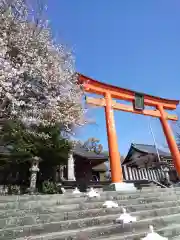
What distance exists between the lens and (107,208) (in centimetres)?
434

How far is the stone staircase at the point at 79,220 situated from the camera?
3.14 metres

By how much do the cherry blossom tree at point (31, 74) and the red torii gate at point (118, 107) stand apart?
162cm

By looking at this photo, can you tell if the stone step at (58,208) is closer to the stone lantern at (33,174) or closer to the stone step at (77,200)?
the stone step at (77,200)

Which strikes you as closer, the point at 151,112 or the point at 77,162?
the point at 151,112

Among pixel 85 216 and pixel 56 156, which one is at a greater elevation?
pixel 56 156

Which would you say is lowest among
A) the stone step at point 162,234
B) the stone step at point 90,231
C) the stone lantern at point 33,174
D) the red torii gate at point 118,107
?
the stone step at point 162,234

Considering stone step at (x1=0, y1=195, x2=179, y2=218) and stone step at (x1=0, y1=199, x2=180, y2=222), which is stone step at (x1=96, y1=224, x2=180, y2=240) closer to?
stone step at (x1=0, y1=199, x2=180, y2=222)

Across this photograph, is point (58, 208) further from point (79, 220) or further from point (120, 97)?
point (120, 97)

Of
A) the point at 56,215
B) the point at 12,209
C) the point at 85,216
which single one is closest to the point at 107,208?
the point at 85,216

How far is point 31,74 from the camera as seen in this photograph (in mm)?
8234

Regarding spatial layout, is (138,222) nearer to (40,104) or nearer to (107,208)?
(107,208)

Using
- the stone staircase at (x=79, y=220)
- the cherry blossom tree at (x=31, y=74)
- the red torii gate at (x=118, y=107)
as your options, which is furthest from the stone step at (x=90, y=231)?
the cherry blossom tree at (x=31, y=74)

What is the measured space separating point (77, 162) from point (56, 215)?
40.6ft

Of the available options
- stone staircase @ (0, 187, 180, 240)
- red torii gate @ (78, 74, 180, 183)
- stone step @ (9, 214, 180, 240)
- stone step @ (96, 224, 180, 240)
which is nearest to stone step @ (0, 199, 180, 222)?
stone staircase @ (0, 187, 180, 240)
